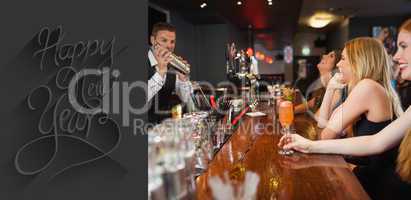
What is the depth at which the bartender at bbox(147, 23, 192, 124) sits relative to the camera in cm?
124

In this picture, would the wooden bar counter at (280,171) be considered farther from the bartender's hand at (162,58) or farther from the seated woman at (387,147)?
the bartender's hand at (162,58)

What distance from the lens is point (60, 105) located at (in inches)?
23.3

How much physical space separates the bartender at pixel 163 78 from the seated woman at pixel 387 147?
20.5 inches

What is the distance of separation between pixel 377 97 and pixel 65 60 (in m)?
1.84

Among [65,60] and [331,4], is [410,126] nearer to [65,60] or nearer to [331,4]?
[65,60]

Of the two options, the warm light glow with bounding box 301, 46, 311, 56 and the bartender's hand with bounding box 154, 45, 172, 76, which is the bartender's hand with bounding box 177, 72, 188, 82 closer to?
the bartender's hand with bounding box 154, 45, 172, 76

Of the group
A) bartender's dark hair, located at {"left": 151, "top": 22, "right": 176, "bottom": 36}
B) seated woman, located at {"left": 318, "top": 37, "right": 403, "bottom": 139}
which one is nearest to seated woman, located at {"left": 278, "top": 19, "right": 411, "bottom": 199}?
seated woman, located at {"left": 318, "top": 37, "right": 403, "bottom": 139}

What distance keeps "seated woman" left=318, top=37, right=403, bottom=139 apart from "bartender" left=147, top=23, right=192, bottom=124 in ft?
2.82

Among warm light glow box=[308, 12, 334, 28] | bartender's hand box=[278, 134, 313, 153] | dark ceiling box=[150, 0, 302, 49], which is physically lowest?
bartender's hand box=[278, 134, 313, 153]

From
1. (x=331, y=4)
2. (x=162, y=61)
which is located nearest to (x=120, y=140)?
(x=162, y=61)

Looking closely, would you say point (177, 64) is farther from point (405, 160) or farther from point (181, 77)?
point (405, 160)

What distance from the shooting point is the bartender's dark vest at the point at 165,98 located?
1.22m

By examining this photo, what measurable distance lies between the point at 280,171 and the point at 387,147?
2.06 feet

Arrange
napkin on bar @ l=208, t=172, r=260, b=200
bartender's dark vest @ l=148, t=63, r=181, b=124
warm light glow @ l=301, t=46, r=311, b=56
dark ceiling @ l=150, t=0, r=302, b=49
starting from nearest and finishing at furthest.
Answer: napkin on bar @ l=208, t=172, r=260, b=200 → bartender's dark vest @ l=148, t=63, r=181, b=124 → dark ceiling @ l=150, t=0, r=302, b=49 → warm light glow @ l=301, t=46, r=311, b=56
